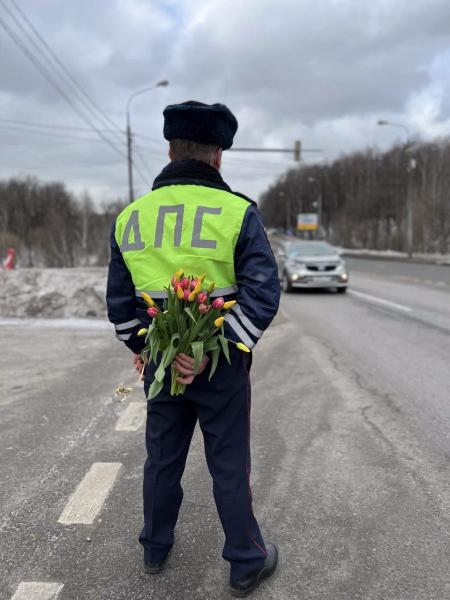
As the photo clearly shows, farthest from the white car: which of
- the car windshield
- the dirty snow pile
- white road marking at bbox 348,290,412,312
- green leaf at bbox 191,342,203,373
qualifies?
green leaf at bbox 191,342,203,373

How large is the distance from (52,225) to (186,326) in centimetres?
5299

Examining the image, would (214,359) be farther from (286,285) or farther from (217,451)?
(286,285)

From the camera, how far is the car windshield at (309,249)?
1597 cm

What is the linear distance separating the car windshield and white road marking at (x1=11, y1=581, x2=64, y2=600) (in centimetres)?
1415

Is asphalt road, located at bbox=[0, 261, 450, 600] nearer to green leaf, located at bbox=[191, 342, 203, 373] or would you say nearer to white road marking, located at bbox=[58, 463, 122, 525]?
white road marking, located at bbox=[58, 463, 122, 525]

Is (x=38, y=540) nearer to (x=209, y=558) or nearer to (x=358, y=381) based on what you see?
(x=209, y=558)

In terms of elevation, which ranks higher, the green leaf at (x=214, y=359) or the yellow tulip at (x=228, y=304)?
the yellow tulip at (x=228, y=304)

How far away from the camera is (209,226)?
211 cm

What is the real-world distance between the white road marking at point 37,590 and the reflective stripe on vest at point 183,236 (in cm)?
135

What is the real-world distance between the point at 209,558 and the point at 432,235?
42.8 meters

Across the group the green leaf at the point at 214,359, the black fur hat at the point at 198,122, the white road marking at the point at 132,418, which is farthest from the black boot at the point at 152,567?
the black fur hat at the point at 198,122

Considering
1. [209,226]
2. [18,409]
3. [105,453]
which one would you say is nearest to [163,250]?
[209,226]

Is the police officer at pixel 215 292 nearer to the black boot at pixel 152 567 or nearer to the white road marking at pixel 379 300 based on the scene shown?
the black boot at pixel 152 567

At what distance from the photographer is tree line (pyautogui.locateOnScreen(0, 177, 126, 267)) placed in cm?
4575
